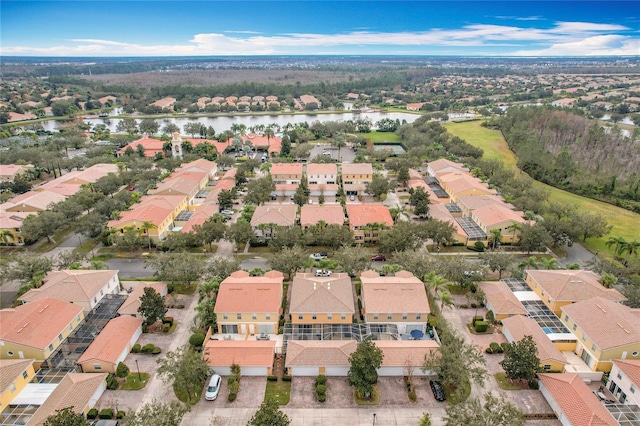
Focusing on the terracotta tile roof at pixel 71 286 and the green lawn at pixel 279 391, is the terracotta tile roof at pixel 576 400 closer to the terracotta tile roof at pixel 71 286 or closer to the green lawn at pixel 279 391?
the green lawn at pixel 279 391

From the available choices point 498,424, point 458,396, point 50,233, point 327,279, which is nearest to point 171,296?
point 327,279

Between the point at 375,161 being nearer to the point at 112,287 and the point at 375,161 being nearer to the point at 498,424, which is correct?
the point at 112,287

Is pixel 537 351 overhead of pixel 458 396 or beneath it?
overhead

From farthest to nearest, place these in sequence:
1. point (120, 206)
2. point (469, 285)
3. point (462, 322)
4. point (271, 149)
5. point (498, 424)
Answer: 1. point (271, 149)
2. point (120, 206)
3. point (469, 285)
4. point (462, 322)
5. point (498, 424)

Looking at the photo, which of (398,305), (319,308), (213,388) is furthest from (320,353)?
(398,305)

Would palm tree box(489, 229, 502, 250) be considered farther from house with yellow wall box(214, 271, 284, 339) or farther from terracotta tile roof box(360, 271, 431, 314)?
house with yellow wall box(214, 271, 284, 339)

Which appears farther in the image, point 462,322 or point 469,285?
point 469,285
